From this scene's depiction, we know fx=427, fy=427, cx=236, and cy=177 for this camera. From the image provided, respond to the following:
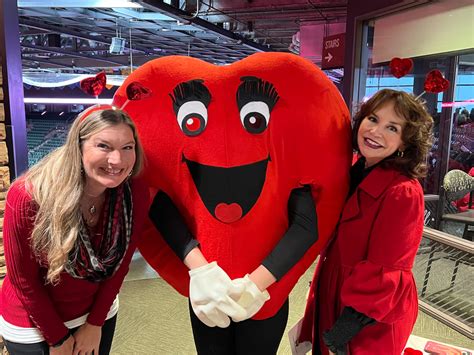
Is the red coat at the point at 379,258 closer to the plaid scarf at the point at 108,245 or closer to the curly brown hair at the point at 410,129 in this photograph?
the curly brown hair at the point at 410,129

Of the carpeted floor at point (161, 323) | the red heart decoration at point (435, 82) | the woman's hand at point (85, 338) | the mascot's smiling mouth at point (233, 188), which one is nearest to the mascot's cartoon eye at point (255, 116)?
the mascot's smiling mouth at point (233, 188)

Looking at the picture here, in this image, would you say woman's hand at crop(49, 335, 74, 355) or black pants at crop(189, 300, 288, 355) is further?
black pants at crop(189, 300, 288, 355)

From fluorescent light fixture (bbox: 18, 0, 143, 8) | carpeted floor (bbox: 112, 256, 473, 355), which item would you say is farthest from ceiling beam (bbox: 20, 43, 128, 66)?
carpeted floor (bbox: 112, 256, 473, 355)

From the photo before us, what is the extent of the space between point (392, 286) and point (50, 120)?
14395mm

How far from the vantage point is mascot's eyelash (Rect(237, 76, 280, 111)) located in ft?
4.24

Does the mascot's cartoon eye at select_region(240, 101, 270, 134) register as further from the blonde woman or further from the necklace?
the necklace

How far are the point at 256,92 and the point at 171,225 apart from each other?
0.49 metres

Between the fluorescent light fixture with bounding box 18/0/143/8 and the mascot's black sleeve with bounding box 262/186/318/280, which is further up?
the fluorescent light fixture with bounding box 18/0/143/8

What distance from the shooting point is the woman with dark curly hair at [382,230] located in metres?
1.21

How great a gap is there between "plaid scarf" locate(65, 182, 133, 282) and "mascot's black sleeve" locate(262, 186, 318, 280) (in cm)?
43

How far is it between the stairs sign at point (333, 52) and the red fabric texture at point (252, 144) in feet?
10.5

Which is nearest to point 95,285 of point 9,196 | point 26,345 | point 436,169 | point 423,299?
point 26,345

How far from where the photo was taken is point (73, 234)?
1158mm

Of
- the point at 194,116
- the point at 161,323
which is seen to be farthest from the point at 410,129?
the point at 161,323
